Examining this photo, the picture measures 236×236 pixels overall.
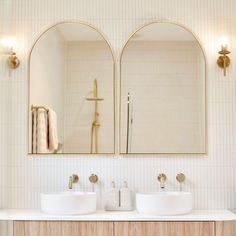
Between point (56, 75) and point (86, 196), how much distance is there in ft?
2.94

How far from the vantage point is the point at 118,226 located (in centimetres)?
280

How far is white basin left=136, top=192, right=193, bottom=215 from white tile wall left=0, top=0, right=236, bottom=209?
1.08 feet

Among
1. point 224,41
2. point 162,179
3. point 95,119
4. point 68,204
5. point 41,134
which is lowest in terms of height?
point 68,204

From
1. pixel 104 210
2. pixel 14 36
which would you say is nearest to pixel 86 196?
pixel 104 210

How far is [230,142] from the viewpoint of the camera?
127 inches

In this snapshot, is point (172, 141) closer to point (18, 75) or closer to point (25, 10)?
point (18, 75)

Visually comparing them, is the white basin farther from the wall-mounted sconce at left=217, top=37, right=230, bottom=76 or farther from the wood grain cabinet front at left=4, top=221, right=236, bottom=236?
the wall-mounted sconce at left=217, top=37, right=230, bottom=76

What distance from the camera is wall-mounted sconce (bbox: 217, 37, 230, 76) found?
3205 mm

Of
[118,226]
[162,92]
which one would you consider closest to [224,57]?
[162,92]

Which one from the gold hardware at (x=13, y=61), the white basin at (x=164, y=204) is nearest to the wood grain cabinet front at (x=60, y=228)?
the white basin at (x=164, y=204)

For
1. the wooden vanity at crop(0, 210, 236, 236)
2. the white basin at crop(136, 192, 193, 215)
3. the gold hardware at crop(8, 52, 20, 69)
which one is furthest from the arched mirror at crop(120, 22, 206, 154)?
the gold hardware at crop(8, 52, 20, 69)

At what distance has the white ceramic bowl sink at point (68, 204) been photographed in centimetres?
285

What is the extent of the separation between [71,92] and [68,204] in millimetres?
811

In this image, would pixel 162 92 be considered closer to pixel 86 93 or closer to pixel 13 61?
pixel 86 93
